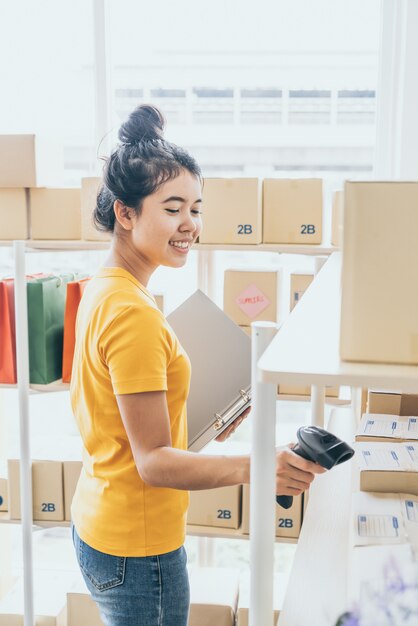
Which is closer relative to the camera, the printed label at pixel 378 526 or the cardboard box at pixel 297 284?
the printed label at pixel 378 526

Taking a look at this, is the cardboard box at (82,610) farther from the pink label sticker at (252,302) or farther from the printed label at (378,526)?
the printed label at (378,526)

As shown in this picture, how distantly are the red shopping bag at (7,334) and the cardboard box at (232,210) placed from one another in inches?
26.0

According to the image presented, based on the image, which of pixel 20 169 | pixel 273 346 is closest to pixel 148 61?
pixel 20 169

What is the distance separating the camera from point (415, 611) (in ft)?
2.66

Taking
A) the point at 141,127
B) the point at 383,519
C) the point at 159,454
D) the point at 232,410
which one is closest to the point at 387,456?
the point at 383,519

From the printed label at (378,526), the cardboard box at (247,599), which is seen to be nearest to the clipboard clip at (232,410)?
the printed label at (378,526)

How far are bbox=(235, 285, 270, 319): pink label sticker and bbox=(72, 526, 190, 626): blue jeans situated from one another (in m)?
1.00

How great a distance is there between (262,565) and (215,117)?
6.55 ft

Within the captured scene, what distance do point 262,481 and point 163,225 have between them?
65 centimetres

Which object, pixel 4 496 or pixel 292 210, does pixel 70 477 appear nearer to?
pixel 4 496

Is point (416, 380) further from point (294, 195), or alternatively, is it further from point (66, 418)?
point (66, 418)

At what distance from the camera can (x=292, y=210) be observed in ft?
7.18

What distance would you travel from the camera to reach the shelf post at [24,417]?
223cm

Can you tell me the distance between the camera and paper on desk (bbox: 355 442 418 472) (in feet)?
4.41
